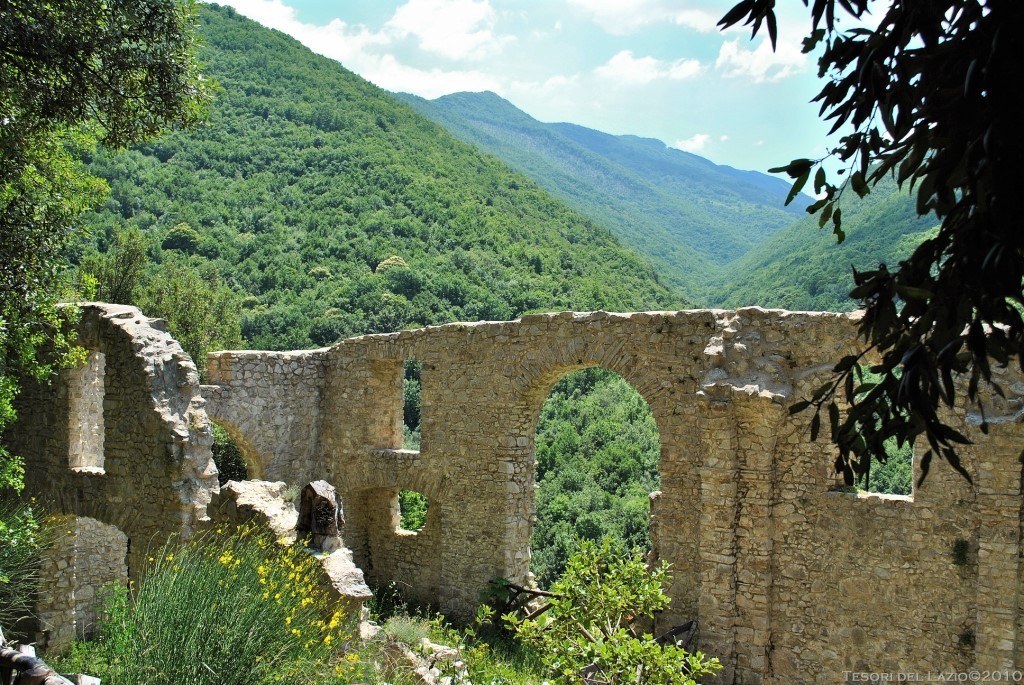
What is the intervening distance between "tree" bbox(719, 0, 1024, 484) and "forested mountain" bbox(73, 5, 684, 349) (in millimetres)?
25002

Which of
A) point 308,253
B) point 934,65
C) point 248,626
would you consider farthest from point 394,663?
point 308,253

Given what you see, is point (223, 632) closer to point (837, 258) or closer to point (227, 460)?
point (227, 460)

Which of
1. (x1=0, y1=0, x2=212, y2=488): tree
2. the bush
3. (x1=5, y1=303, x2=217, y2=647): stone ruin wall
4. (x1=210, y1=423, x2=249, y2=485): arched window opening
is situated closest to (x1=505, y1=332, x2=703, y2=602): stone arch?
(x1=5, y1=303, x2=217, y2=647): stone ruin wall

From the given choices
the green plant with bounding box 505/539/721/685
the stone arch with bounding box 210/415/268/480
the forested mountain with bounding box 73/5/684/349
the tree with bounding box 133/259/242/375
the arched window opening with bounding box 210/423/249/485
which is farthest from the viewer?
the forested mountain with bounding box 73/5/684/349

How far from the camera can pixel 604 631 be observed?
7684 millimetres

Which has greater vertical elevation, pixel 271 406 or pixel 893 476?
pixel 271 406

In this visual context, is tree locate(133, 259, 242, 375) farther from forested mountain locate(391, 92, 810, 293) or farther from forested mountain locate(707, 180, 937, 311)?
forested mountain locate(391, 92, 810, 293)

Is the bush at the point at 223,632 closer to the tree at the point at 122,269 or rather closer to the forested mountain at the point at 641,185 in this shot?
the tree at the point at 122,269

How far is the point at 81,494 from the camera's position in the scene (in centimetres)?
989

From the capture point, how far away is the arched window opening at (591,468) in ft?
60.5

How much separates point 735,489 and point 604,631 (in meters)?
2.94

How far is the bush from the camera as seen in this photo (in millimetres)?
5242

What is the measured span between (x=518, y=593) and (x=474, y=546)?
937mm

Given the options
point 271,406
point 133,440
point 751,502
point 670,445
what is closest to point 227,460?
point 271,406
